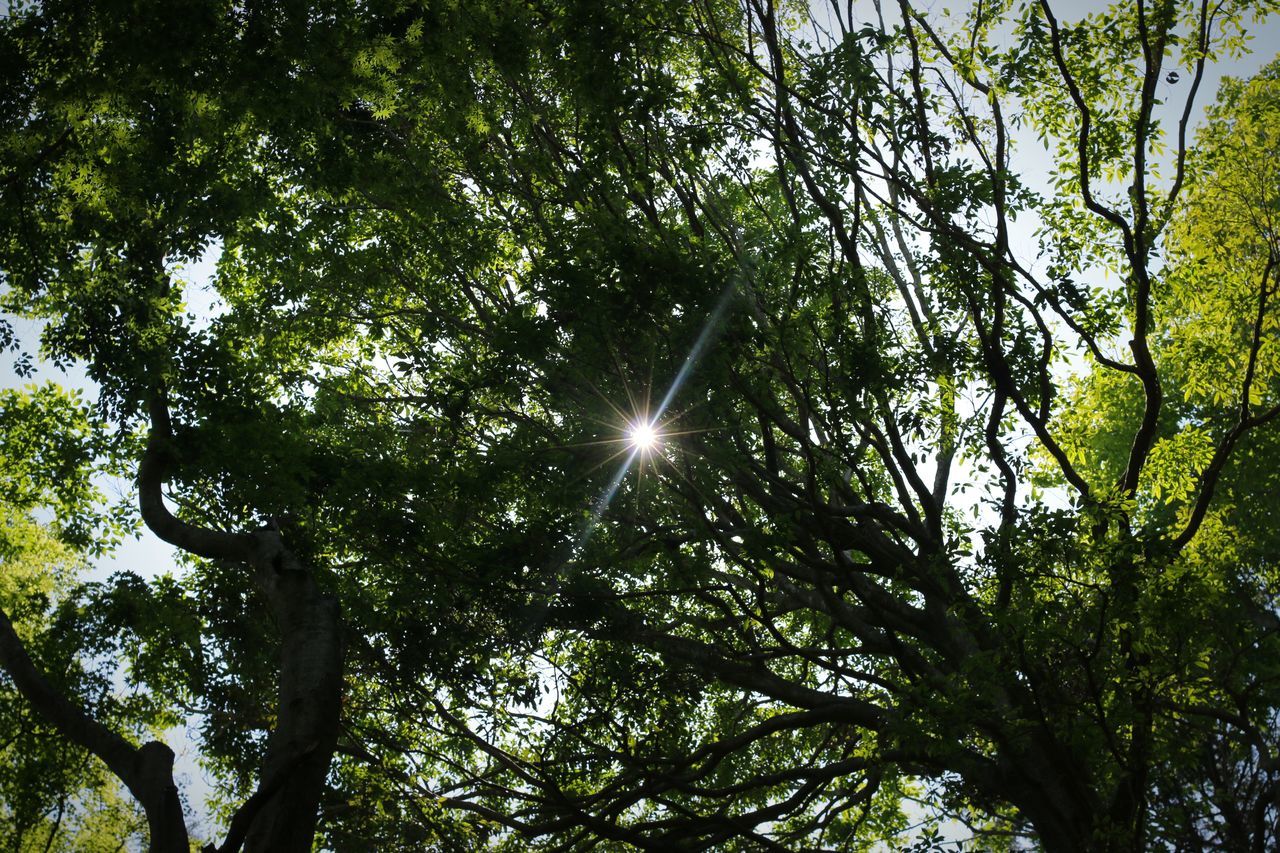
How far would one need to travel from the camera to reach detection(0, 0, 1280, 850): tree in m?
7.56

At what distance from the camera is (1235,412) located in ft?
37.4

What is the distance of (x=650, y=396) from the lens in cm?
784

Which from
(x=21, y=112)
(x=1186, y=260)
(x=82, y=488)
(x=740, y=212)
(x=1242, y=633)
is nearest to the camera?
(x=1242, y=633)

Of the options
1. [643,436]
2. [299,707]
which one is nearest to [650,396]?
[643,436]

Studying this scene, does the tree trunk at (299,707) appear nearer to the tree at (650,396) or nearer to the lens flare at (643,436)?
the tree at (650,396)

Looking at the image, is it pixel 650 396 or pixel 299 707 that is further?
pixel 650 396

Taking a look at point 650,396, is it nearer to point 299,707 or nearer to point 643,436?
point 643,436

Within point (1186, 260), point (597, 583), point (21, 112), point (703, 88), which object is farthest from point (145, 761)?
point (1186, 260)

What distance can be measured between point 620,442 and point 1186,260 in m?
7.34

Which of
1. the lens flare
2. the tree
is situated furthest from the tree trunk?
the lens flare

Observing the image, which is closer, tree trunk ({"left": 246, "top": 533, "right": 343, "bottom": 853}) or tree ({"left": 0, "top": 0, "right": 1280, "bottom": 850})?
tree trunk ({"left": 246, "top": 533, "right": 343, "bottom": 853})

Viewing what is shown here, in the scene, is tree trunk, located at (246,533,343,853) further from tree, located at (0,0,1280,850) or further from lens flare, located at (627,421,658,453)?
lens flare, located at (627,421,658,453)

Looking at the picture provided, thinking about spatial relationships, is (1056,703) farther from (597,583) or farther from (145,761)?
(145,761)

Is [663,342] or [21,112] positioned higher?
[21,112]
